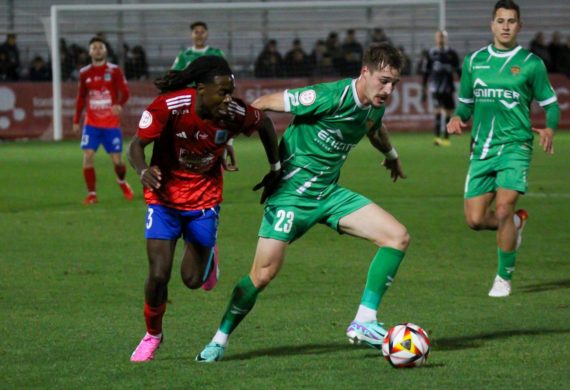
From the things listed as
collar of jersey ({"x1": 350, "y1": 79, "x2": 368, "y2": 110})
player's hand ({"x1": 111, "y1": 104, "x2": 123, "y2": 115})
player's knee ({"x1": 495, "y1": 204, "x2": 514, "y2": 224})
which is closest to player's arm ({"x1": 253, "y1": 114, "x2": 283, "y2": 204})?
collar of jersey ({"x1": 350, "y1": 79, "x2": 368, "y2": 110})

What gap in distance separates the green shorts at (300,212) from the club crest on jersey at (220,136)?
48cm

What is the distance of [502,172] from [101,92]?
29.4 ft

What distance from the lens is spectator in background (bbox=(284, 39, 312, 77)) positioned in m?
30.0

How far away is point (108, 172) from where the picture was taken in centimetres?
2148

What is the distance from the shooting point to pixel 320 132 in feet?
23.8

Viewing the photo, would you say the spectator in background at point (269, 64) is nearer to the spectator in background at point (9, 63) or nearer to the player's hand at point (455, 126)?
the spectator in background at point (9, 63)

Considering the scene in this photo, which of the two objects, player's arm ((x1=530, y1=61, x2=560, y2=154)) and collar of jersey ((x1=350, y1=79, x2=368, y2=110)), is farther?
player's arm ((x1=530, y1=61, x2=560, y2=154))

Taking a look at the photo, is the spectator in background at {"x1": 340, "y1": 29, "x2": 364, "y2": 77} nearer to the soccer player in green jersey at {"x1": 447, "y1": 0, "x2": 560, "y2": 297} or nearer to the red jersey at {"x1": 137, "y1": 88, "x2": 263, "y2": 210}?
the soccer player in green jersey at {"x1": 447, "y1": 0, "x2": 560, "y2": 297}

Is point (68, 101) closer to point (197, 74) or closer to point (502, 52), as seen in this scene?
point (502, 52)

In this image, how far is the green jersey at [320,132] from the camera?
7160mm

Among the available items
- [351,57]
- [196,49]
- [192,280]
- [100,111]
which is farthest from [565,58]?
[192,280]

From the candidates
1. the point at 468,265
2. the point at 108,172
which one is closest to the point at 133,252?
the point at 468,265

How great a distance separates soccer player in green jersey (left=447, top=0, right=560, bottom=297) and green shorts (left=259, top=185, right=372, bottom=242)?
7.85 ft

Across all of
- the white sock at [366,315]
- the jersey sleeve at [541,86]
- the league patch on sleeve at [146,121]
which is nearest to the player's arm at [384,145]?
the white sock at [366,315]
